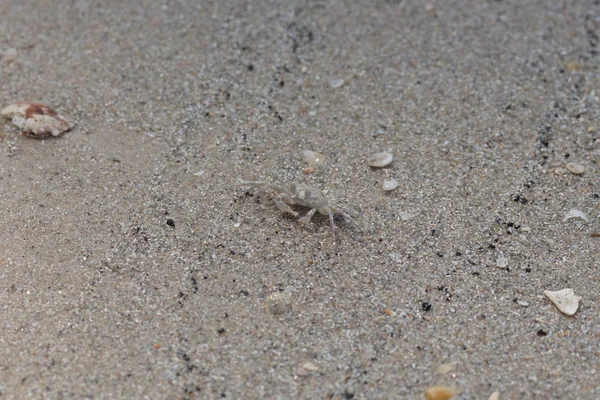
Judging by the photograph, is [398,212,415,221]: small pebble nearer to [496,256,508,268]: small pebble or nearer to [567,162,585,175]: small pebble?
[496,256,508,268]: small pebble

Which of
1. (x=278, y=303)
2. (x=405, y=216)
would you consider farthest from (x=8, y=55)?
(x=405, y=216)

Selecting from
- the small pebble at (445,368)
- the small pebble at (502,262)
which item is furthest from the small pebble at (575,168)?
the small pebble at (445,368)

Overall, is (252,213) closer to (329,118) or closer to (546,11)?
(329,118)

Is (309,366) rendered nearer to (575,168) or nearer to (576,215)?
(576,215)

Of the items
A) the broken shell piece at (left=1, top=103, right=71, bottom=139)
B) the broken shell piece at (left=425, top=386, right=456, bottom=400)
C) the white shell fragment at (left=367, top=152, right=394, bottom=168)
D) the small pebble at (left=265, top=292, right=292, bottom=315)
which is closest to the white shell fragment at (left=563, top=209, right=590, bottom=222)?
the white shell fragment at (left=367, top=152, right=394, bottom=168)

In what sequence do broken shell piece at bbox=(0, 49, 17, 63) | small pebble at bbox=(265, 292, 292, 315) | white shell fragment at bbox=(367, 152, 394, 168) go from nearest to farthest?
small pebble at bbox=(265, 292, 292, 315), white shell fragment at bbox=(367, 152, 394, 168), broken shell piece at bbox=(0, 49, 17, 63)

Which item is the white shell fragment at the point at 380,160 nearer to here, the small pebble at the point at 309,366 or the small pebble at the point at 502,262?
the small pebble at the point at 502,262
